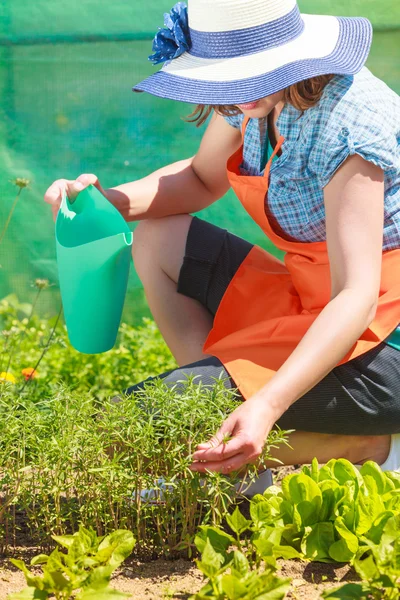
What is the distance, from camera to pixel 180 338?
282 centimetres

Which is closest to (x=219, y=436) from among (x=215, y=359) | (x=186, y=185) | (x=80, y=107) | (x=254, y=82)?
(x=215, y=359)

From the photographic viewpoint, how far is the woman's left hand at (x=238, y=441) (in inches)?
71.1

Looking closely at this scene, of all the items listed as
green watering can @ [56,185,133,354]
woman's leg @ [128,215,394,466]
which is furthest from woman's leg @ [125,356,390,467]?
green watering can @ [56,185,133,354]

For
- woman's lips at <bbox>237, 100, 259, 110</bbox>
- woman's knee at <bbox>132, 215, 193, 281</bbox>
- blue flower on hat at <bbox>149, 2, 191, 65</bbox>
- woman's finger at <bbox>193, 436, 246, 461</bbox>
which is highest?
blue flower on hat at <bbox>149, 2, 191, 65</bbox>

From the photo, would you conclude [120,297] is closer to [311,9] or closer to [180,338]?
[180,338]

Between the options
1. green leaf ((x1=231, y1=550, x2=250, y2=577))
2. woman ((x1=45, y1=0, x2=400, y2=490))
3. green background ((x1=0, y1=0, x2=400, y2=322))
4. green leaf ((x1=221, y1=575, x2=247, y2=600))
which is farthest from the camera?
green background ((x1=0, y1=0, x2=400, y2=322))

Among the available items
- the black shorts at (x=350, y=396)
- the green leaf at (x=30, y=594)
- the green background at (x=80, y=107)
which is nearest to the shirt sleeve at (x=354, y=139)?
the black shorts at (x=350, y=396)

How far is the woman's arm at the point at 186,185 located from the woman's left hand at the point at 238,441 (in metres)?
1.09

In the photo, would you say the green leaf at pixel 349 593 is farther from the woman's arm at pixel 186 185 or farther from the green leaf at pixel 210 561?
the woman's arm at pixel 186 185

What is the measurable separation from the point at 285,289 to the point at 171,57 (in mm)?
770

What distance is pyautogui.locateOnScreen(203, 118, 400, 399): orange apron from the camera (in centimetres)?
230

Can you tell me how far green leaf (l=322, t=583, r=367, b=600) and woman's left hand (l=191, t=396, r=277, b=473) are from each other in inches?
13.3

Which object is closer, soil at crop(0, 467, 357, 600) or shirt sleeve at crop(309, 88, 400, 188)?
soil at crop(0, 467, 357, 600)

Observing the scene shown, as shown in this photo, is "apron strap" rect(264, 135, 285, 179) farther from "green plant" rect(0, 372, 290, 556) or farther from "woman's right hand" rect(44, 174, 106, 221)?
"green plant" rect(0, 372, 290, 556)
